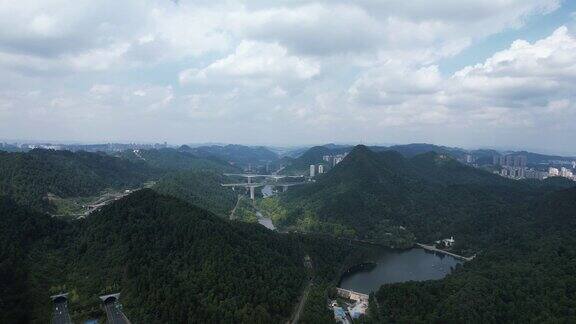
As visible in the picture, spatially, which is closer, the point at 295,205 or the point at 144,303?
the point at 144,303

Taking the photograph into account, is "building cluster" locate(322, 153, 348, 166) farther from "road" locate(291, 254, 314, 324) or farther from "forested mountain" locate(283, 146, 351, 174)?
"road" locate(291, 254, 314, 324)

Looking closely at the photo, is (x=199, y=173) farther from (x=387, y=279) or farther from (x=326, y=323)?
(x=326, y=323)

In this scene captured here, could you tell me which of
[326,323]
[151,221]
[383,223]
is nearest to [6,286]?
[151,221]

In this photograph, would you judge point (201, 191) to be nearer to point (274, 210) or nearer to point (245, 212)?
point (245, 212)

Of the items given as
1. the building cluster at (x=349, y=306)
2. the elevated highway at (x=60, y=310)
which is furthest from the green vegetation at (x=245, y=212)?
the elevated highway at (x=60, y=310)

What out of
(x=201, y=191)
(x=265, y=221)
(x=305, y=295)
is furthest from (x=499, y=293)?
(x=201, y=191)

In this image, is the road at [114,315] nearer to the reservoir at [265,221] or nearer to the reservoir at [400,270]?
the reservoir at [400,270]
